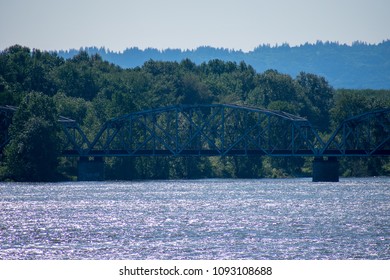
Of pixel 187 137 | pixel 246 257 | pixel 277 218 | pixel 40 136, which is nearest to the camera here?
pixel 246 257

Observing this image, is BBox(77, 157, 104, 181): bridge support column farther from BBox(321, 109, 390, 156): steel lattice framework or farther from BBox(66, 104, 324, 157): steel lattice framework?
BBox(321, 109, 390, 156): steel lattice framework

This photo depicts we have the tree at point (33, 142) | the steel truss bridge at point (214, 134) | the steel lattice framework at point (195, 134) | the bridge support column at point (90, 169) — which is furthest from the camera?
the steel lattice framework at point (195, 134)

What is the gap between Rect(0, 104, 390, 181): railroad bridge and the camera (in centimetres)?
16050

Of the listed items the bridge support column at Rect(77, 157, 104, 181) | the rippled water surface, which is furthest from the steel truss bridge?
the rippled water surface

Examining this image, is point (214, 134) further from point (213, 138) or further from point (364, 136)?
point (364, 136)

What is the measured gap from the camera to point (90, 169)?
16175 centimetres

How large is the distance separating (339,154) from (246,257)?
3958 inches

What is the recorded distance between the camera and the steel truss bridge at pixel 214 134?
16312cm

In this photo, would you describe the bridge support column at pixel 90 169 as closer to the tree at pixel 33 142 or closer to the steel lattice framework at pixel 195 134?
the steel lattice framework at pixel 195 134

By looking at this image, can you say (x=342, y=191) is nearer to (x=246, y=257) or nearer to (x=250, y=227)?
(x=250, y=227)

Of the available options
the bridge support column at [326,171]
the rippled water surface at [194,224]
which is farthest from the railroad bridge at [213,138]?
the rippled water surface at [194,224]

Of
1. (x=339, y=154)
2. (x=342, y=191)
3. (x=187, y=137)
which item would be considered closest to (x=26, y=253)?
(x=342, y=191)

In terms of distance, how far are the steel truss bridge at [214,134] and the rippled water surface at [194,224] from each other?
121 ft

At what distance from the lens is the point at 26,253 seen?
6212 cm
